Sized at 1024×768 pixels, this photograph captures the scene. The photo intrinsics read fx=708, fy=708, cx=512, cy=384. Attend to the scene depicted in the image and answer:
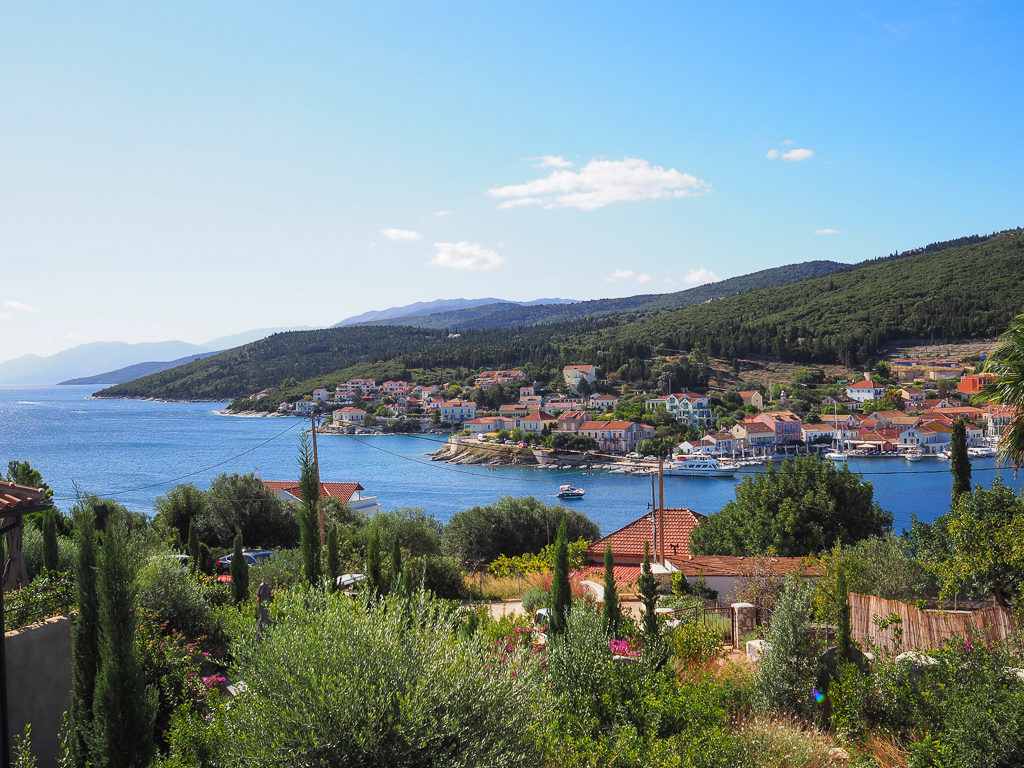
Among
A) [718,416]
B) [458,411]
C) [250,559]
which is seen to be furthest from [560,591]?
[458,411]

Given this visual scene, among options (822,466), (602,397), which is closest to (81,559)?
(822,466)

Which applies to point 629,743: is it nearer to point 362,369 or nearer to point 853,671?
point 853,671

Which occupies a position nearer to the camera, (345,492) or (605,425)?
(345,492)

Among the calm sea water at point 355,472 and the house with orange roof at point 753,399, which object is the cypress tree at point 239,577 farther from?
the house with orange roof at point 753,399

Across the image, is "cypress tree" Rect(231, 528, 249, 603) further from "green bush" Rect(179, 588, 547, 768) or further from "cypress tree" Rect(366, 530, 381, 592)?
"green bush" Rect(179, 588, 547, 768)

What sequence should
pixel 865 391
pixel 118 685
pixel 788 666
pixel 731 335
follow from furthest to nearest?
pixel 731 335 < pixel 865 391 < pixel 788 666 < pixel 118 685

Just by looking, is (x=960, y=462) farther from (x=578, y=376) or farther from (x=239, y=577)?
(x=578, y=376)
